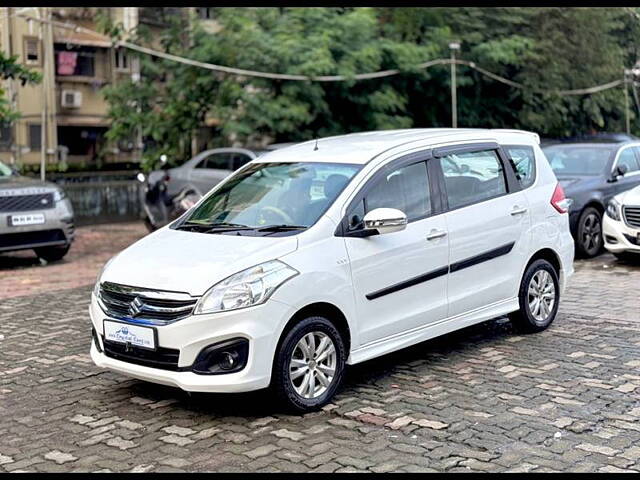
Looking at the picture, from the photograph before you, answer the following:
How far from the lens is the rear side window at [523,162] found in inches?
291

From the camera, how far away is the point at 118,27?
1998 cm

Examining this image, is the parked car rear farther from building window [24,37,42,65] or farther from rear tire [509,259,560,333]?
building window [24,37,42,65]

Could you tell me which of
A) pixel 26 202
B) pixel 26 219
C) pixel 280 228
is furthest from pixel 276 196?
pixel 26 202

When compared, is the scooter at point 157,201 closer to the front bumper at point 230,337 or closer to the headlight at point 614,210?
the headlight at point 614,210

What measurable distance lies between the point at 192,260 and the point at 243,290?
47cm

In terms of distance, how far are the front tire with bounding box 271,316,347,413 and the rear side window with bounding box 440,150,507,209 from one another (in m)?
1.65

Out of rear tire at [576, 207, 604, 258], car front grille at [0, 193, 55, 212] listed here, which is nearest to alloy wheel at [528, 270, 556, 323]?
rear tire at [576, 207, 604, 258]

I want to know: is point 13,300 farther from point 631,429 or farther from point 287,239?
point 631,429

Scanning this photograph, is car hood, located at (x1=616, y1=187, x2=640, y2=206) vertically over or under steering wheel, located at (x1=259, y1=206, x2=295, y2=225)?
under

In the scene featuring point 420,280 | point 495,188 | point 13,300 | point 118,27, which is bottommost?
point 13,300

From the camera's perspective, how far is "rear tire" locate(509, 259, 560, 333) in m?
7.31

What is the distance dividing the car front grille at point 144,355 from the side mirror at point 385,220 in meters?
1.54
